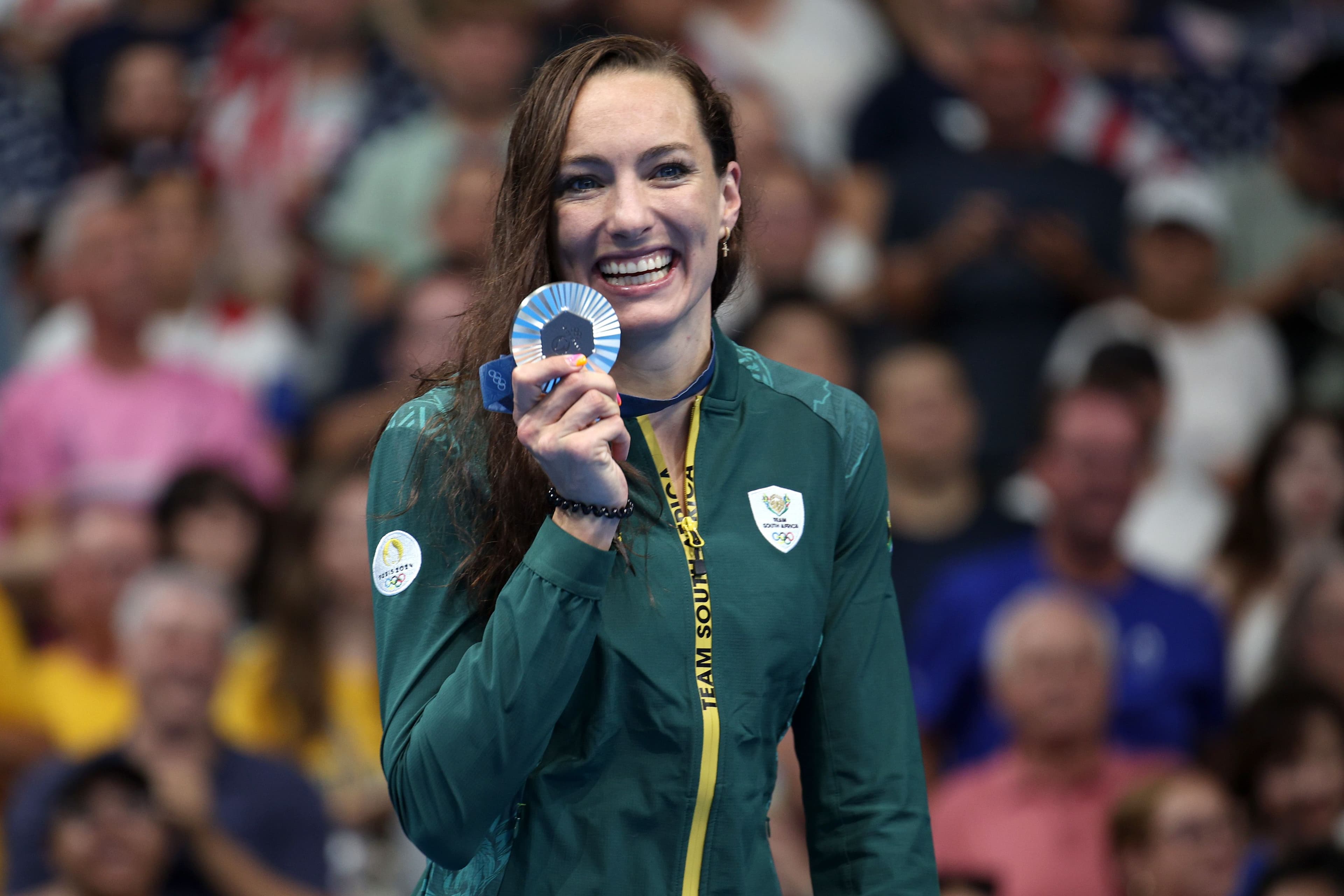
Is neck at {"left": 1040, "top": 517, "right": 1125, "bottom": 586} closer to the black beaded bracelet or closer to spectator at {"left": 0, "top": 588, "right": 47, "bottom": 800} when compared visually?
spectator at {"left": 0, "top": 588, "right": 47, "bottom": 800}

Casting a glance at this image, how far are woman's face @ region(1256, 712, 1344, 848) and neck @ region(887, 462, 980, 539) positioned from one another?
4.42 ft

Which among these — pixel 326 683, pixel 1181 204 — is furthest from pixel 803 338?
pixel 326 683

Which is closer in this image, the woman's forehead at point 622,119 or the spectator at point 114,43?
the woman's forehead at point 622,119

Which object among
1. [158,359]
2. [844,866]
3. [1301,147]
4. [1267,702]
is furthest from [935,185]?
[844,866]

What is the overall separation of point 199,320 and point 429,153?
1.11 meters

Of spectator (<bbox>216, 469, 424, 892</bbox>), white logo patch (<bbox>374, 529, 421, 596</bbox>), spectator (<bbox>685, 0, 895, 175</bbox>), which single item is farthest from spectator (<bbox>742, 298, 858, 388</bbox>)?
white logo patch (<bbox>374, 529, 421, 596</bbox>)

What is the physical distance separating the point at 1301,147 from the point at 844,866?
5777 mm

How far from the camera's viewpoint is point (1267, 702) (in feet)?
17.5

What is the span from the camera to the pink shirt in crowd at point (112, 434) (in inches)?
242

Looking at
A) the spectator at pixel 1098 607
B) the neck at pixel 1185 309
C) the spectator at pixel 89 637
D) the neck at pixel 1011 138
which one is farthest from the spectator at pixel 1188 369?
the spectator at pixel 89 637

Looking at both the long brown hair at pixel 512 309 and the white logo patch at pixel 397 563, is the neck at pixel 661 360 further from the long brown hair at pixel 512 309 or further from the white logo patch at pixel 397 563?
the white logo patch at pixel 397 563

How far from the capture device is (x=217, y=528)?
18.6 feet

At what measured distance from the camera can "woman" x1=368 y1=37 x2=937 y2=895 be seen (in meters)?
1.95

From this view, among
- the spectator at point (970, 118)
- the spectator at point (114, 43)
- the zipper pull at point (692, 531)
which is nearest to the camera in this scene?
the zipper pull at point (692, 531)
